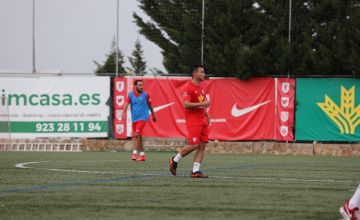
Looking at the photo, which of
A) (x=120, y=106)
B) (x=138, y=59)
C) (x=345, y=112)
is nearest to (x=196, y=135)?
(x=345, y=112)

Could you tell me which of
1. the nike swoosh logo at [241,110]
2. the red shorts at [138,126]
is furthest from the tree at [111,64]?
the red shorts at [138,126]

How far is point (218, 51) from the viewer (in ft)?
91.0

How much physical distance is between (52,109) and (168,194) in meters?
17.9

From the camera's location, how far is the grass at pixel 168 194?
8.39m

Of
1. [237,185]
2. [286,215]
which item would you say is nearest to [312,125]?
[237,185]

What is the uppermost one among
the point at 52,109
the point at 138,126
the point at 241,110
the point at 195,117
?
the point at 195,117

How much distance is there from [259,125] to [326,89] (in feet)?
8.23

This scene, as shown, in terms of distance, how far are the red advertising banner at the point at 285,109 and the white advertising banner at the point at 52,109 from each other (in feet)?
19.1

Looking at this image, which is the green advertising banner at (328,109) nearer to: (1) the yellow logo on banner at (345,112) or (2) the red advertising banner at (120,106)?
(1) the yellow logo on banner at (345,112)

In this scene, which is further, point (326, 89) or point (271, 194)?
point (326, 89)

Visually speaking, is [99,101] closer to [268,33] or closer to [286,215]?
[268,33]

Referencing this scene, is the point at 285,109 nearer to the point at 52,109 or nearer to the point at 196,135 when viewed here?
the point at 52,109

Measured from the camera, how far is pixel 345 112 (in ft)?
85.6

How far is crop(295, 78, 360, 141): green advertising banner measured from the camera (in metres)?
26.0
